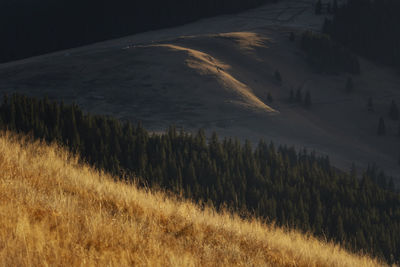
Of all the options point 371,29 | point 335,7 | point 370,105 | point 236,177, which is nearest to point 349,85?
point 370,105

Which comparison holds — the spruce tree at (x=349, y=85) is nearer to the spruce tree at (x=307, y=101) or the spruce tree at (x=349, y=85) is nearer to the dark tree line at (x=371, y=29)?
the spruce tree at (x=307, y=101)

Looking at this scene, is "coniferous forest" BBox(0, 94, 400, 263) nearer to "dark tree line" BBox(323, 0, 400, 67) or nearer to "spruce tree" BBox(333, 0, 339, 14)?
"dark tree line" BBox(323, 0, 400, 67)

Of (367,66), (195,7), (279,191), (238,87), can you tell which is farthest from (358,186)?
(195,7)

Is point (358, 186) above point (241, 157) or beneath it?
beneath

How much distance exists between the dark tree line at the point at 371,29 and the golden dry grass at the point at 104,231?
76.0 meters

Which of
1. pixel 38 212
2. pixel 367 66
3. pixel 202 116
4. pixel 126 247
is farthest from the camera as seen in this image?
pixel 367 66

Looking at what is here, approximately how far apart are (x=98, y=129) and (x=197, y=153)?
6296mm

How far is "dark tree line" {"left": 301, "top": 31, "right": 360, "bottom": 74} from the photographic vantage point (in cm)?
6343

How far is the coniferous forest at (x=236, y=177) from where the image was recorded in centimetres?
2086

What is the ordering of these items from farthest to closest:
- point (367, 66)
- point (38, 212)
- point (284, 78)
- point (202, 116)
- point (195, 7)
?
point (195, 7) → point (367, 66) → point (284, 78) → point (202, 116) → point (38, 212)

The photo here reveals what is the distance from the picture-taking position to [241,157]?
26625 millimetres

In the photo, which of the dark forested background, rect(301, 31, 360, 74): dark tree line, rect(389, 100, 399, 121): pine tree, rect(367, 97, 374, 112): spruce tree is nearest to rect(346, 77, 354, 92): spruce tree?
rect(367, 97, 374, 112): spruce tree

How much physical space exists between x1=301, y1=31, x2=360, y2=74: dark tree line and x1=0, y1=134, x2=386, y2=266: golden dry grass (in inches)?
2348

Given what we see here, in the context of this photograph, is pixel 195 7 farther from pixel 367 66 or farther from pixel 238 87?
pixel 238 87
